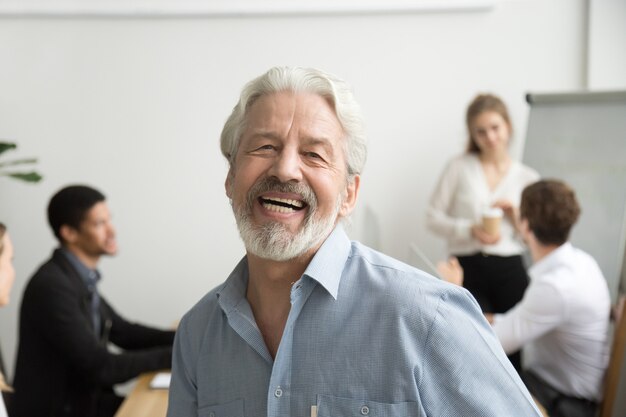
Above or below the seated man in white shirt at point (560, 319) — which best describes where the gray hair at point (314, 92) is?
above

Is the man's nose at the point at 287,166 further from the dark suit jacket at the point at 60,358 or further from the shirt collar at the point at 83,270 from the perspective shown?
the shirt collar at the point at 83,270

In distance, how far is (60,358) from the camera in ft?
6.96

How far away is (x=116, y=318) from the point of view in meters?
2.56

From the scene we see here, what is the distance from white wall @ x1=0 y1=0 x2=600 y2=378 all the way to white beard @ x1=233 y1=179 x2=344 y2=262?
8.10 ft

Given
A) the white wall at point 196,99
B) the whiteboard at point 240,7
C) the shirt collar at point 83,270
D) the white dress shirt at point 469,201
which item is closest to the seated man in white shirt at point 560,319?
the white dress shirt at point 469,201

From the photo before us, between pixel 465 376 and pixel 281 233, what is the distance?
35cm

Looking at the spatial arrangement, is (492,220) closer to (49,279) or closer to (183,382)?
(49,279)

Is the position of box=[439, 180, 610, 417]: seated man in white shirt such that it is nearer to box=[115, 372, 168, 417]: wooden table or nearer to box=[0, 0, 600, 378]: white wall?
box=[115, 372, 168, 417]: wooden table

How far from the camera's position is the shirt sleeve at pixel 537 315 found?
217 cm

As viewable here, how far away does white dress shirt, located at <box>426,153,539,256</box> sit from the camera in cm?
316

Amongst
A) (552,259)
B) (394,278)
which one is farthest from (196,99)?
(394,278)

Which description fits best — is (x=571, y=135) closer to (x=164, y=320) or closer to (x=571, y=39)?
(x=571, y=39)

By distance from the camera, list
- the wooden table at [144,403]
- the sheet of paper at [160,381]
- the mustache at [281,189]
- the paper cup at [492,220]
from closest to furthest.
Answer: the mustache at [281,189] → the wooden table at [144,403] → the sheet of paper at [160,381] → the paper cup at [492,220]

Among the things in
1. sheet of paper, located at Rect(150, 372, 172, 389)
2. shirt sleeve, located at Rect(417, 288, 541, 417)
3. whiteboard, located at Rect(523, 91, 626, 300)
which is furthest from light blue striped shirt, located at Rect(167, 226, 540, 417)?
whiteboard, located at Rect(523, 91, 626, 300)
